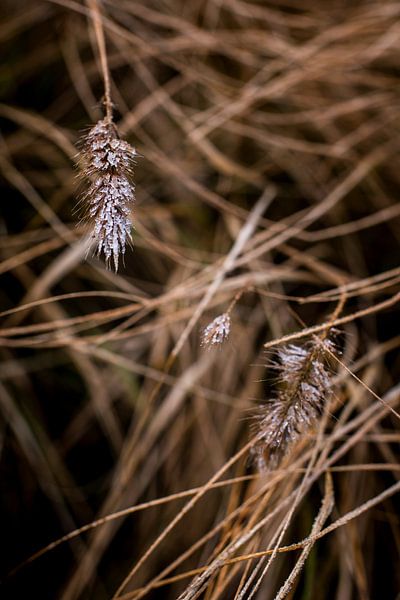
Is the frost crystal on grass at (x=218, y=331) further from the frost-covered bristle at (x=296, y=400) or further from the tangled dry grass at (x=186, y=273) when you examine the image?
the tangled dry grass at (x=186, y=273)

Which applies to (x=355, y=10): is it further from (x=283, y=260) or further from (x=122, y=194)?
(x=122, y=194)

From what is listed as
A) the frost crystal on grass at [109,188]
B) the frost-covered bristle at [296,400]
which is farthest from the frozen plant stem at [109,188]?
the frost-covered bristle at [296,400]

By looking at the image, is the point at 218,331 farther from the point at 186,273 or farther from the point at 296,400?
the point at 186,273

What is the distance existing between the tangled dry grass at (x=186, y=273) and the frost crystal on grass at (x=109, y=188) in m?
0.26

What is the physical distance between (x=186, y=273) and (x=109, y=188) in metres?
0.42

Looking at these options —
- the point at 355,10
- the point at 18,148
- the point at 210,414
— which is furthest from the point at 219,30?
the point at 210,414

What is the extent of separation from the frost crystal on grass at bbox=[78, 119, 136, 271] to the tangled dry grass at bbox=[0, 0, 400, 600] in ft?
0.85

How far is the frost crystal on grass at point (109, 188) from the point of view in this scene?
0.32 metres

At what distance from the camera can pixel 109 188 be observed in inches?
12.8

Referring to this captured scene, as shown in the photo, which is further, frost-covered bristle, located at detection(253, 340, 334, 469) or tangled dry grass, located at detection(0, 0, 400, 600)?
tangled dry grass, located at detection(0, 0, 400, 600)

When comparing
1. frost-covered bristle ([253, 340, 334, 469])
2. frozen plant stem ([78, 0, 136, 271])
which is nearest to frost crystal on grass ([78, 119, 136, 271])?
frozen plant stem ([78, 0, 136, 271])

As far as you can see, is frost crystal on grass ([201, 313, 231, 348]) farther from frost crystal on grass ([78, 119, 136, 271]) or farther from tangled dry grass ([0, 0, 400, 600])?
tangled dry grass ([0, 0, 400, 600])

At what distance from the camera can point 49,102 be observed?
2.85ft

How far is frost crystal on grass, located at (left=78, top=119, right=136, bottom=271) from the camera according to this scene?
1.04ft
